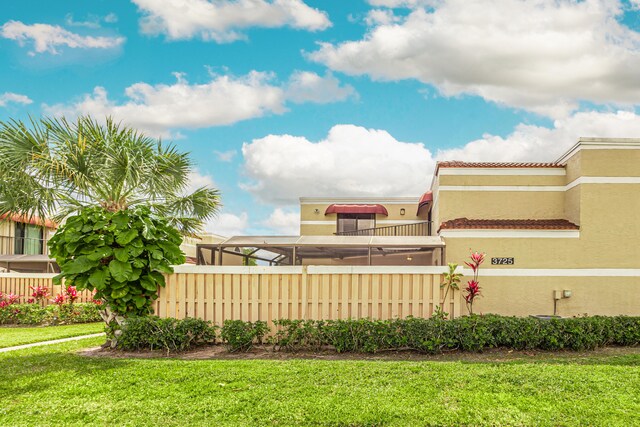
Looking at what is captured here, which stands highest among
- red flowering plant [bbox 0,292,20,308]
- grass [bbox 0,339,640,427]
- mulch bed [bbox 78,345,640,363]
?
grass [bbox 0,339,640,427]

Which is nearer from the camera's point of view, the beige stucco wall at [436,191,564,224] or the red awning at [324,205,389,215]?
the beige stucco wall at [436,191,564,224]

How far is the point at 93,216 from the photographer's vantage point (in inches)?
420

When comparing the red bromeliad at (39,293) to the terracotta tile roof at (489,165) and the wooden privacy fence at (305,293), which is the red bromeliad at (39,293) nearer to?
the wooden privacy fence at (305,293)

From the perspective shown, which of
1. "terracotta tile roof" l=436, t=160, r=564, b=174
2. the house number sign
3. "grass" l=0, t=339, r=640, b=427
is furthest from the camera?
"terracotta tile roof" l=436, t=160, r=564, b=174

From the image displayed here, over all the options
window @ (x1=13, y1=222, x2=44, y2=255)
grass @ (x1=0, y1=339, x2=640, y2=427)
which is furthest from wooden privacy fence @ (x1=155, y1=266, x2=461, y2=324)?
window @ (x1=13, y1=222, x2=44, y2=255)

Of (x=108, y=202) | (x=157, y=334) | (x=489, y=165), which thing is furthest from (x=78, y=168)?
(x=489, y=165)

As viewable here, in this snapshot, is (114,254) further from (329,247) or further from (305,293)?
(329,247)

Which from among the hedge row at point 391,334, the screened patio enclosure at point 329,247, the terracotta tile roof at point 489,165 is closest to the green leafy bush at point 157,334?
the hedge row at point 391,334

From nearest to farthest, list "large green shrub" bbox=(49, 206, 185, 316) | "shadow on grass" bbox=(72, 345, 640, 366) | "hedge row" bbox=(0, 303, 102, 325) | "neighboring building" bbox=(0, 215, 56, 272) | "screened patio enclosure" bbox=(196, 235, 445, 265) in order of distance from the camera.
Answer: "shadow on grass" bbox=(72, 345, 640, 366) → "large green shrub" bbox=(49, 206, 185, 316) → "screened patio enclosure" bbox=(196, 235, 445, 265) → "hedge row" bbox=(0, 303, 102, 325) → "neighboring building" bbox=(0, 215, 56, 272)

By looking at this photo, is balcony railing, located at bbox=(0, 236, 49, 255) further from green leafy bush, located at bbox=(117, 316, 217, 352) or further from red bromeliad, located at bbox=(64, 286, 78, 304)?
green leafy bush, located at bbox=(117, 316, 217, 352)

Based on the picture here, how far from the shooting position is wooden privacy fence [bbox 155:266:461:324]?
11523mm

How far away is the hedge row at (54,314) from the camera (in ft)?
57.2

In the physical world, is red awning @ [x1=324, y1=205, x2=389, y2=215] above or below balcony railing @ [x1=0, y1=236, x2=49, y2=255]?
above

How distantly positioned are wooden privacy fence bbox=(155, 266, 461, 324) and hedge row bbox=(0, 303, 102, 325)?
7.28 meters
